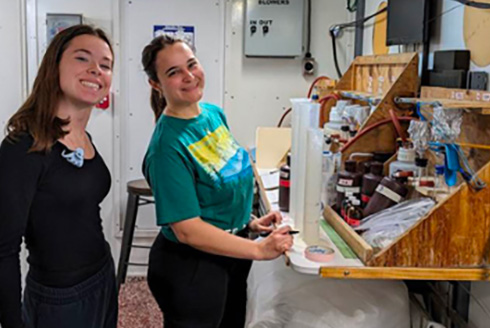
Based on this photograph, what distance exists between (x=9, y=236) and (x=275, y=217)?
33.0 inches

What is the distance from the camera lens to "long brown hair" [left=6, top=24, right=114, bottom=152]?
1.36m

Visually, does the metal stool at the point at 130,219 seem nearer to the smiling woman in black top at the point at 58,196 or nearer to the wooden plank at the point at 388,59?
the wooden plank at the point at 388,59

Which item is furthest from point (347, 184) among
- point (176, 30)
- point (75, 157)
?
→ point (176, 30)

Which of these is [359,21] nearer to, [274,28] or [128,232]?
[274,28]

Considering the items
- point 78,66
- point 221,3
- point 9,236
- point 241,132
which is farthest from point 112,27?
point 9,236

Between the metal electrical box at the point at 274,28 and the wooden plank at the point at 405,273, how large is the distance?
229 cm

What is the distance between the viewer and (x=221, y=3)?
3.46 metres

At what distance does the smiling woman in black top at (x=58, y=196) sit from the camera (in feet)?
4.30

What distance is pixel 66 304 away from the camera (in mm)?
1451

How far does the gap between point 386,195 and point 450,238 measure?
0.30 metres

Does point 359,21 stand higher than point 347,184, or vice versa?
point 359,21

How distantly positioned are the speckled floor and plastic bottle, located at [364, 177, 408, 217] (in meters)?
1.81

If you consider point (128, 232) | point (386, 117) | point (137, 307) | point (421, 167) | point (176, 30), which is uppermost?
point (176, 30)

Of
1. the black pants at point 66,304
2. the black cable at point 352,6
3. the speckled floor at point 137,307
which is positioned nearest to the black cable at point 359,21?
the black cable at point 352,6
